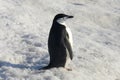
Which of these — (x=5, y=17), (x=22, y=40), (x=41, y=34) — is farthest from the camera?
(x=5, y=17)

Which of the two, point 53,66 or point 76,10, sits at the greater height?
point 53,66

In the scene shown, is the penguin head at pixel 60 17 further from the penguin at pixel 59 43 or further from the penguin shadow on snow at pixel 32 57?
the penguin shadow on snow at pixel 32 57

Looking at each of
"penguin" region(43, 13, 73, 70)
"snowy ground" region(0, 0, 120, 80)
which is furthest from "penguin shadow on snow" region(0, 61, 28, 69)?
"penguin" region(43, 13, 73, 70)

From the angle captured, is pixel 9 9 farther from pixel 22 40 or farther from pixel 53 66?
pixel 53 66

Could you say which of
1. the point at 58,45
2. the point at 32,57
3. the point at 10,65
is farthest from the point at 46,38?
the point at 58,45

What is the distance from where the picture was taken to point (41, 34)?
9.43 metres

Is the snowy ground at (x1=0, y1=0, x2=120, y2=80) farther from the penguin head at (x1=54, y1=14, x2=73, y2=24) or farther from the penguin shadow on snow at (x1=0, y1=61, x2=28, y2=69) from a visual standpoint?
the penguin head at (x1=54, y1=14, x2=73, y2=24)

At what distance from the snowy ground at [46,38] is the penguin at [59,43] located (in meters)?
0.18

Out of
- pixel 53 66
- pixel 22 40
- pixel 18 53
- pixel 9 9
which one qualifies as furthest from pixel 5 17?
pixel 53 66

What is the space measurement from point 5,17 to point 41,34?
1.62 m

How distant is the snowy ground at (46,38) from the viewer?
276 inches

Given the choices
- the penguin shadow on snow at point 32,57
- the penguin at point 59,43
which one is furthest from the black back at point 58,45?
the penguin shadow on snow at point 32,57

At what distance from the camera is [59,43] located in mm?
6922

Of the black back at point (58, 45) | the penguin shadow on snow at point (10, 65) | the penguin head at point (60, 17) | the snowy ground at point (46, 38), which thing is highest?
the penguin head at point (60, 17)
